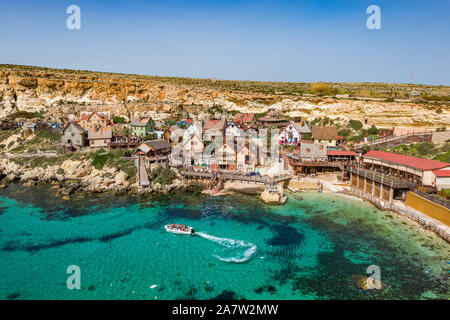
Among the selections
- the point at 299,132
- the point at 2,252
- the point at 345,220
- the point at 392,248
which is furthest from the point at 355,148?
the point at 2,252

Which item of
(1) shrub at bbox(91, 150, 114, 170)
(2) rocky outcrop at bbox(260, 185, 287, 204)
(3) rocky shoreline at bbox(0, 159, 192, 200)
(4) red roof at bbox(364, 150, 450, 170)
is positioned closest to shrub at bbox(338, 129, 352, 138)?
(4) red roof at bbox(364, 150, 450, 170)

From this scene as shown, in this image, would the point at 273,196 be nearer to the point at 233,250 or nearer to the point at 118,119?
the point at 233,250

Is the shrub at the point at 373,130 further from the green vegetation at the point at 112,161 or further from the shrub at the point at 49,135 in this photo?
the shrub at the point at 49,135

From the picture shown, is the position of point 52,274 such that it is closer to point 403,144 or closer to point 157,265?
point 157,265

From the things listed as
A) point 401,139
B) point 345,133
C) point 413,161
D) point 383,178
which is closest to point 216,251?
point 383,178

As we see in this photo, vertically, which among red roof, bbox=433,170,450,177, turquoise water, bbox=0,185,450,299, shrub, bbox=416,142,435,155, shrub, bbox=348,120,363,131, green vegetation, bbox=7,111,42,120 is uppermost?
green vegetation, bbox=7,111,42,120

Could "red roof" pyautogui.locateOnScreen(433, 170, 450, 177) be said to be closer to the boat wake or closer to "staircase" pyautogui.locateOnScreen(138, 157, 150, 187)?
the boat wake
